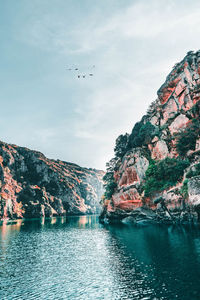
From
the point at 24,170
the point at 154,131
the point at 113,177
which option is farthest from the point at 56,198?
the point at 154,131

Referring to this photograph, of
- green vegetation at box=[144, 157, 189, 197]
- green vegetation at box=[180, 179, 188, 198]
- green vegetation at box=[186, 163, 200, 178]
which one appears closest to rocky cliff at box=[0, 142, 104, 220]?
green vegetation at box=[144, 157, 189, 197]

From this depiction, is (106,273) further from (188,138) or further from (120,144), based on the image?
(120,144)

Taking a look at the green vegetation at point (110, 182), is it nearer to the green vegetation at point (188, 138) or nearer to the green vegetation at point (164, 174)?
the green vegetation at point (164, 174)

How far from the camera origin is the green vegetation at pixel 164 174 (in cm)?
5912

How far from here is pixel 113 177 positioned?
92.6 metres

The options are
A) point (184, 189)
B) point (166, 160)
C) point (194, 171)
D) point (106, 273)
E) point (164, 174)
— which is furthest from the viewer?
point (166, 160)

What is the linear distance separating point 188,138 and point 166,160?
31.8 feet

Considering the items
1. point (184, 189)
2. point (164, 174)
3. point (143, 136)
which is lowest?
point (184, 189)

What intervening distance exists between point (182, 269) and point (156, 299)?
24.4 ft

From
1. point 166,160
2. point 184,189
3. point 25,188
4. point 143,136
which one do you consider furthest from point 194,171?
point 25,188

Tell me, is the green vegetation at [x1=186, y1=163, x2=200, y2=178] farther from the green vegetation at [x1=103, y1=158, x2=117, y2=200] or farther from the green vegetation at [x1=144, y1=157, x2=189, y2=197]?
the green vegetation at [x1=103, y1=158, x2=117, y2=200]

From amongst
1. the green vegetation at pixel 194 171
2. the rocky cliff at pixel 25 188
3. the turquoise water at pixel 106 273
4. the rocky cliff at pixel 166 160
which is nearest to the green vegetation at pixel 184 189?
the rocky cliff at pixel 166 160

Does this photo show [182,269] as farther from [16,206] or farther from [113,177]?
[16,206]

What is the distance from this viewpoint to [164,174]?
6372cm
